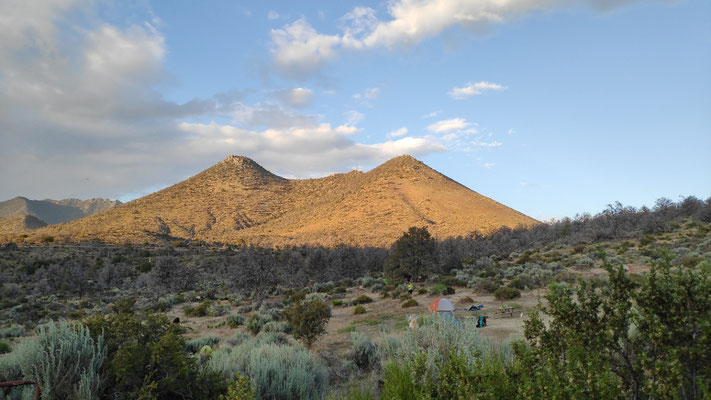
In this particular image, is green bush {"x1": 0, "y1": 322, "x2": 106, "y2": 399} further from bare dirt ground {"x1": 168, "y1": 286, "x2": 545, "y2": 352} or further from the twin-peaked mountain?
the twin-peaked mountain

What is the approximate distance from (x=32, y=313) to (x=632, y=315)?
1157 inches

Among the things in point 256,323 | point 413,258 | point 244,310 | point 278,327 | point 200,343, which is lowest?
point 244,310

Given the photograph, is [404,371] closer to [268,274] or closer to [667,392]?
[667,392]

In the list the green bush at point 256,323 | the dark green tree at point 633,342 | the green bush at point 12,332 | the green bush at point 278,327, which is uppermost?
the dark green tree at point 633,342

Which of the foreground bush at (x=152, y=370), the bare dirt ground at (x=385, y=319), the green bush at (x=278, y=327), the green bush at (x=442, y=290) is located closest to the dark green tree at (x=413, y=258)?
the bare dirt ground at (x=385, y=319)

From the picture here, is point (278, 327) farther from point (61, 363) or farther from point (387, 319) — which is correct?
point (61, 363)

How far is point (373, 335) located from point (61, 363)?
436 inches

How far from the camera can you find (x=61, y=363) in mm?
5164

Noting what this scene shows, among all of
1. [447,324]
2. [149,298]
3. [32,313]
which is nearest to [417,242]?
[149,298]

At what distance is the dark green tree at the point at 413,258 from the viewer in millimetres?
32812

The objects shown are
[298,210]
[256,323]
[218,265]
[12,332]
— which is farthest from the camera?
[298,210]

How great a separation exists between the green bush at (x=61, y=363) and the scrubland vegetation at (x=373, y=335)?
1.0 inches

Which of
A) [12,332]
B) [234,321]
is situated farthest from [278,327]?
[12,332]

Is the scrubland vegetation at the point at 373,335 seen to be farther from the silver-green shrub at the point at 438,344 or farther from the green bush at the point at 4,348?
the green bush at the point at 4,348
